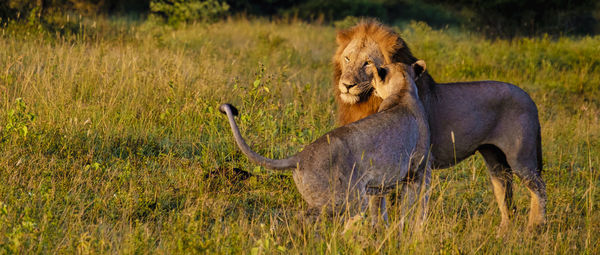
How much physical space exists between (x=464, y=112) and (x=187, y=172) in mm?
2090

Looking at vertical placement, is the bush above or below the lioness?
below

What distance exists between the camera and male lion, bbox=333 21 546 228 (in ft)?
14.6

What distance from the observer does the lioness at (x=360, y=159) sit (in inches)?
130

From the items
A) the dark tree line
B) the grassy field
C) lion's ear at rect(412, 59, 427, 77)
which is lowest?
the dark tree line

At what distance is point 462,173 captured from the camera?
6.05 meters

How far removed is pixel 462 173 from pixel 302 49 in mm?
7412

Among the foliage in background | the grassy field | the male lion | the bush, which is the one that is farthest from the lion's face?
the foliage in background

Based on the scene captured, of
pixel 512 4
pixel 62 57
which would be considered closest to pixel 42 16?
pixel 62 57

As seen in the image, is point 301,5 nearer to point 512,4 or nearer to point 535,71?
point 512,4

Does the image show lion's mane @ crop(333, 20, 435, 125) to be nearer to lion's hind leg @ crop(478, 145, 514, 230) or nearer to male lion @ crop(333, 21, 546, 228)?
male lion @ crop(333, 21, 546, 228)

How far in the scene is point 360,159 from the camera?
134 inches

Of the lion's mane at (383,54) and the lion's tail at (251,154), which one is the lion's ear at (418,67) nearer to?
the lion's mane at (383,54)

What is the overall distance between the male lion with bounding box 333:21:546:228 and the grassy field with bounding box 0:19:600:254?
33 cm

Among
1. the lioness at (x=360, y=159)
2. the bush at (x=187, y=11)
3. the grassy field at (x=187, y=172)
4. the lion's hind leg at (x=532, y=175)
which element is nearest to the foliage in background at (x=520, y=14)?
the bush at (x=187, y=11)
